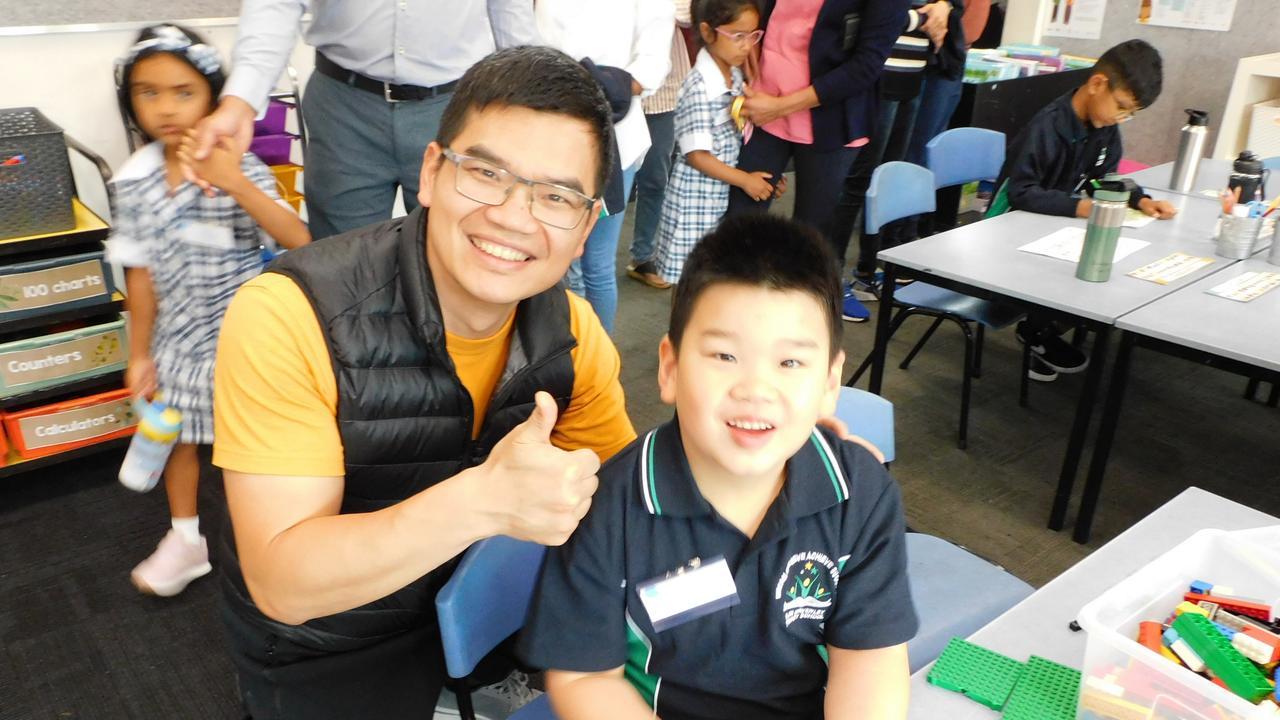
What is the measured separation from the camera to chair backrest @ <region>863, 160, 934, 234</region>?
2875 millimetres

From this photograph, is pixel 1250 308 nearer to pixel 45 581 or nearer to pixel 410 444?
pixel 410 444

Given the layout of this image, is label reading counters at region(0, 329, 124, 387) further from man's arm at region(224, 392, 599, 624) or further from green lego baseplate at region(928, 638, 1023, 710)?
green lego baseplate at region(928, 638, 1023, 710)

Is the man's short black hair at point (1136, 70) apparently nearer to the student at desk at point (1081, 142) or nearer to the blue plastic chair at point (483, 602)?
the student at desk at point (1081, 142)

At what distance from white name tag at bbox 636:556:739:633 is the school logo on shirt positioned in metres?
0.06

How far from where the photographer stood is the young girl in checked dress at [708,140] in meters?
3.10

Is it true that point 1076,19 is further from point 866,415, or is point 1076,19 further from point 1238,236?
point 866,415

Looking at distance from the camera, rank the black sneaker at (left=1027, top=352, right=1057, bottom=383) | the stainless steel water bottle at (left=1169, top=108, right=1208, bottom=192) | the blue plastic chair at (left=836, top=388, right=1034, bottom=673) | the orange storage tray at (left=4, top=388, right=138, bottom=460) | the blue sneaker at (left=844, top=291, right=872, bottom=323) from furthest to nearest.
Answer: the blue sneaker at (left=844, top=291, right=872, bottom=323) < the black sneaker at (left=1027, top=352, right=1057, bottom=383) < the stainless steel water bottle at (left=1169, top=108, right=1208, bottom=192) < the orange storage tray at (left=4, top=388, right=138, bottom=460) < the blue plastic chair at (left=836, top=388, right=1034, bottom=673)

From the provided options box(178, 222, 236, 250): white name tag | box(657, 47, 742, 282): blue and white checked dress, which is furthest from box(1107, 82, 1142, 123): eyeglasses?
box(178, 222, 236, 250): white name tag

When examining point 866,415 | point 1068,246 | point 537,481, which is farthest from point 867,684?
point 1068,246

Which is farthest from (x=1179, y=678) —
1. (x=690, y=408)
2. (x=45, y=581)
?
(x=45, y=581)

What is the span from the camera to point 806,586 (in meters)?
1.08

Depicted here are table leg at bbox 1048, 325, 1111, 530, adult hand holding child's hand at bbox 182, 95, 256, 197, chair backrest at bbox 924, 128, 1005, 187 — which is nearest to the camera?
adult hand holding child's hand at bbox 182, 95, 256, 197

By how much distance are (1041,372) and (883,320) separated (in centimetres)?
111

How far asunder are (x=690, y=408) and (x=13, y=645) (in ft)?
6.06
